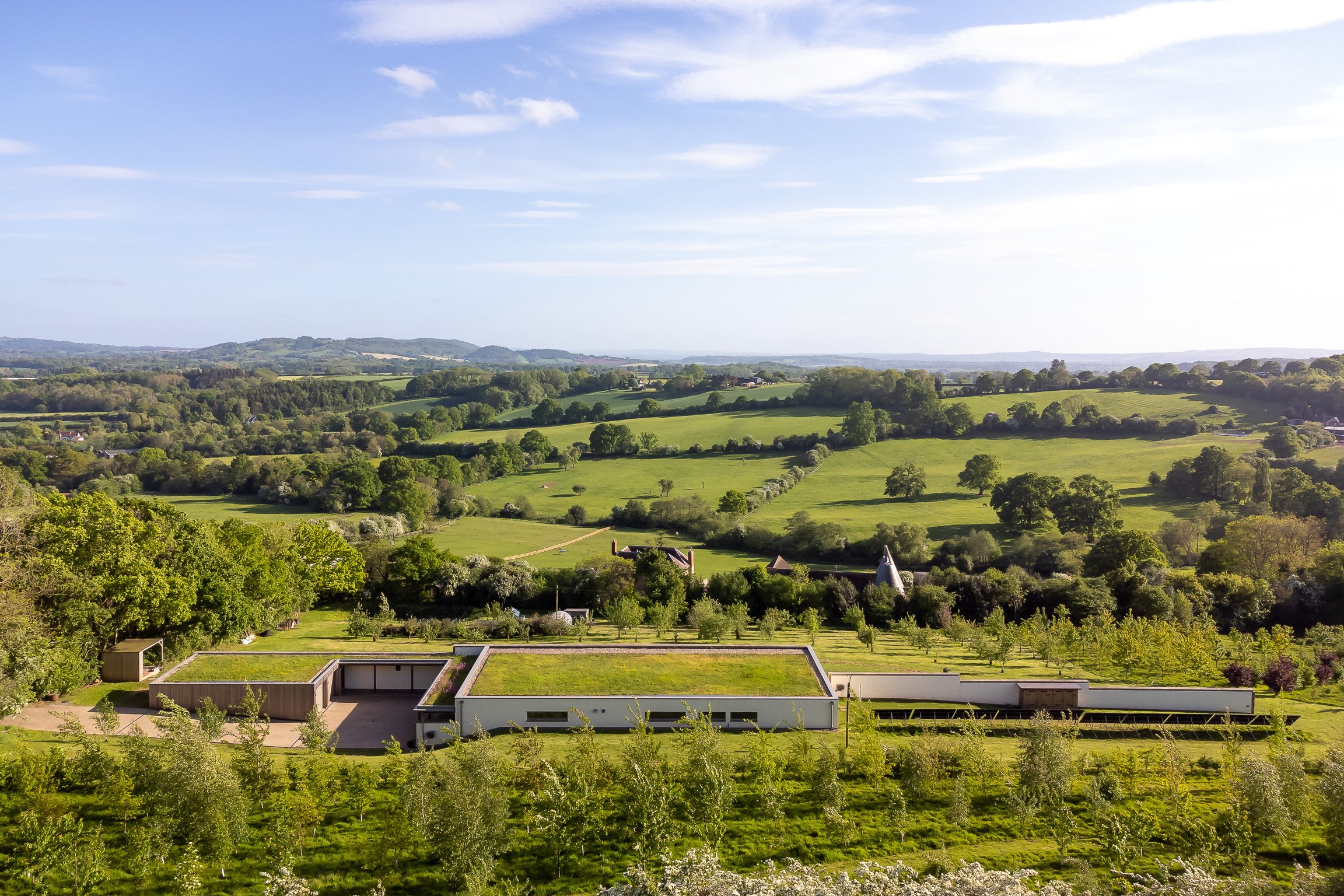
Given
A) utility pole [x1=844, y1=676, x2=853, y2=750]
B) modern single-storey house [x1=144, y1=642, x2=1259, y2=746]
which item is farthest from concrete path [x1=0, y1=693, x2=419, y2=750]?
utility pole [x1=844, y1=676, x2=853, y2=750]

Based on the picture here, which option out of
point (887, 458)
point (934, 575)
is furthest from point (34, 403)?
point (934, 575)

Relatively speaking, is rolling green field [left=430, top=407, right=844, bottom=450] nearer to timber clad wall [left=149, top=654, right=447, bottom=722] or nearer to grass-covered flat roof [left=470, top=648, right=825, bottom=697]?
grass-covered flat roof [left=470, top=648, right=825, bottom=697]

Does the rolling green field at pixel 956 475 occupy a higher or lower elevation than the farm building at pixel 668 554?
higher

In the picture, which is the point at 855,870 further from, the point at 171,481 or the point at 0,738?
the point at 171,481

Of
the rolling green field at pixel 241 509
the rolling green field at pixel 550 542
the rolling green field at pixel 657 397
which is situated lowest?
the rolling green field at pixel 550 542

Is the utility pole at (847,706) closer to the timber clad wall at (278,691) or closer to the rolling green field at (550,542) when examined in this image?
the timber clad wall at (278,691)

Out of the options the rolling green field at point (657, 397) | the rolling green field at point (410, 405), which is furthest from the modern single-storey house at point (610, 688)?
the rolling green field at point (410, 405)

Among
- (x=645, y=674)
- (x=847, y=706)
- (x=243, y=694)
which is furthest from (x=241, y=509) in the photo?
(x=847, y=706)

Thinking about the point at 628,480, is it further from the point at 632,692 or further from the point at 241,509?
the point at 632,692
